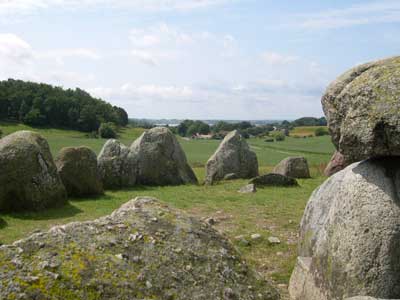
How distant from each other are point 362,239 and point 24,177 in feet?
41.2

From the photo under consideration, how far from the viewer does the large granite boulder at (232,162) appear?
26.0 metres

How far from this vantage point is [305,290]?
7734 millimetres

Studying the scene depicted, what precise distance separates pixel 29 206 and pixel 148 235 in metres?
11.3

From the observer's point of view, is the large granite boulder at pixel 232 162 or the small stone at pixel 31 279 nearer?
the small stone at pixel 31 279

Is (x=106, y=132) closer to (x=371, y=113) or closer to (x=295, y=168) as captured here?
(x=295, y=168)

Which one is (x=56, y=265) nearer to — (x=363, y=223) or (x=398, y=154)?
(x=363, y=223)

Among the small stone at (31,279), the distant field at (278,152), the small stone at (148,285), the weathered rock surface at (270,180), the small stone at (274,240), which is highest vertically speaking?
the small stone at (31,279)

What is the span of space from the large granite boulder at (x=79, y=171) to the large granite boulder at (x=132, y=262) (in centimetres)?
1311

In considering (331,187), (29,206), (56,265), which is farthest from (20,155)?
(56,265)

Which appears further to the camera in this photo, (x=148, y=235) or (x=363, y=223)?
(x=363, y=223)

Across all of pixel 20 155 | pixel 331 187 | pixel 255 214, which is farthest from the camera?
pixel 20 155

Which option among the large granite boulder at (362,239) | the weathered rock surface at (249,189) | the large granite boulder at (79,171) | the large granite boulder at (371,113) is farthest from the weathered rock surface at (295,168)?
the large granite boulder at (371,113)

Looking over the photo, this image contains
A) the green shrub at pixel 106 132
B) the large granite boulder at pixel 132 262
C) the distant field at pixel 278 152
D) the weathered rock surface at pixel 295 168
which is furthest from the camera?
the green shrub at pixel 106 132

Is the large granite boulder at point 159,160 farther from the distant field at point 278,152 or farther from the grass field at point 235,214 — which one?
the distant field at point 278,152
